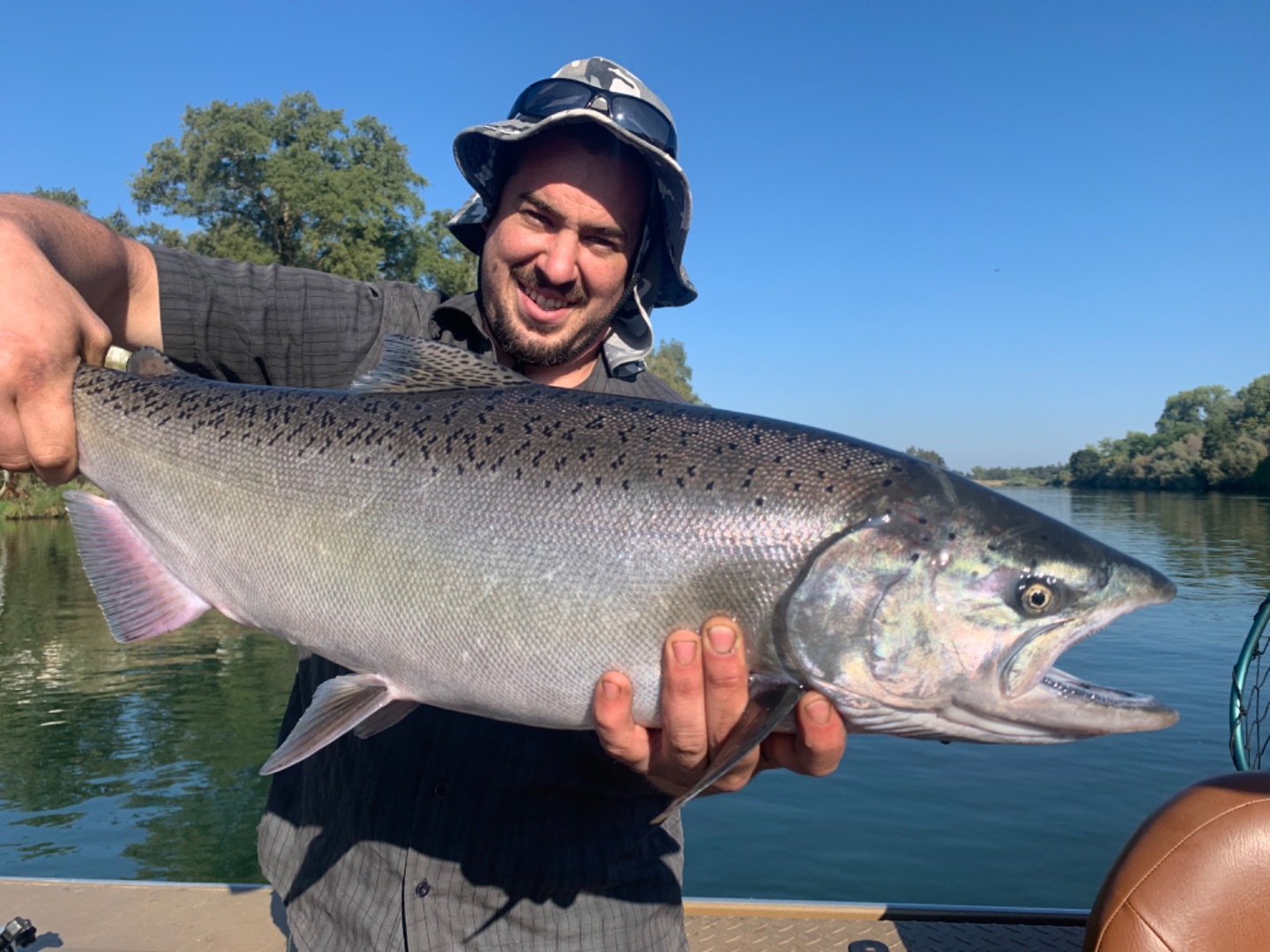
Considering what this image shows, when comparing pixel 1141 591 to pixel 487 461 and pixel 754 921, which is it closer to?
pixel 487 461

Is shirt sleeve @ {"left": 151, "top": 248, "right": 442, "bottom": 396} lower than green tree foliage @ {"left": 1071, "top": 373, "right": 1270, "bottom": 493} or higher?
lower

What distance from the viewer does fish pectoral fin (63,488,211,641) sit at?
2725 mm

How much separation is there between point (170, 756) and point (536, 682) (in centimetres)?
1083

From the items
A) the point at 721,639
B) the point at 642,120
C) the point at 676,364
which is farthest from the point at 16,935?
the point at 676,364

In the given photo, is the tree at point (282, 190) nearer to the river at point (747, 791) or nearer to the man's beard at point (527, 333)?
the river at point (747, 791)

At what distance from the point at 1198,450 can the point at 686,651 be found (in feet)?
408

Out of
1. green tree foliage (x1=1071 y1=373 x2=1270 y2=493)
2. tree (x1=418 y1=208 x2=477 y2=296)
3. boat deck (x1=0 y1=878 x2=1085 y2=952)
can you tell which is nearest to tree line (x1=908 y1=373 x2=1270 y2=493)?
green tree foliage (x1=1071 y1=373 x2=1270 y2=493)

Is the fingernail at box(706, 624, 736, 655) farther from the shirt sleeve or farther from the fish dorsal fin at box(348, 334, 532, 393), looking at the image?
the shirt sleeve

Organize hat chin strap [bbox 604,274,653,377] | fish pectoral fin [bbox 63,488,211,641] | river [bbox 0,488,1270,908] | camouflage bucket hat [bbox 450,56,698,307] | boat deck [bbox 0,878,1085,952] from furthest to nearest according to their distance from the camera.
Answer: river [bbox 0,488,1270,908] < boat deck [bbox 0,878,1085,952] < hat chin strap [bbox 604,274,653,377] < camouflage bucket hat [bbox 450,56,698,307] < fish pectoral fin [bbox 63,488,211,641]

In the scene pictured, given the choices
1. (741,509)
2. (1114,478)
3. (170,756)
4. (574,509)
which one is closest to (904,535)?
(741,509)

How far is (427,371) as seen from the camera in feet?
9.13

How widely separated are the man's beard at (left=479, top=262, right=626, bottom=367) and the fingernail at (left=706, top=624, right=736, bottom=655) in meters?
1.47

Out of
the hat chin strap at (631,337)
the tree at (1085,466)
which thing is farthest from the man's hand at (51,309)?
the tree at (1085,466)

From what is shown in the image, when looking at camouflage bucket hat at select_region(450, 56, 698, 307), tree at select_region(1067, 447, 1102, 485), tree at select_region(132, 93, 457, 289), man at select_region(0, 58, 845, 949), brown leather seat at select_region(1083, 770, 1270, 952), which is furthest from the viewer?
tree at select_region(1067, 447, 1102, 485)
